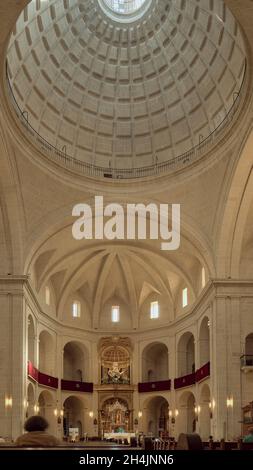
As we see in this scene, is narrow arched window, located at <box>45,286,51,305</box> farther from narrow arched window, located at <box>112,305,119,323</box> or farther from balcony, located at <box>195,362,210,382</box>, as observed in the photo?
balcony, located at <box>195,362,210,382</box>

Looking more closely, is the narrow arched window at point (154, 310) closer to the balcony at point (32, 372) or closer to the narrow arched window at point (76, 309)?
the narrow arched window at point (76, 309)

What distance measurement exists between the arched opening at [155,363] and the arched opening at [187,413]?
3818 mm

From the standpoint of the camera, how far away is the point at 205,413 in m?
38.7

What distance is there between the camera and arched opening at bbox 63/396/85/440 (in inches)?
1802

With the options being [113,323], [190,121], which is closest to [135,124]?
[190,121]

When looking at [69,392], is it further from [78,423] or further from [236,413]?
[236,413]

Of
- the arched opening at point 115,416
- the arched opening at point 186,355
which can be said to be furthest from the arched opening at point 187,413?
the arched opening at point 115,416

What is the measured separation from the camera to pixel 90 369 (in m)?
46.4

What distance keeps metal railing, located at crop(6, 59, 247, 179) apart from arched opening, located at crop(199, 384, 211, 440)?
13405 millimetres

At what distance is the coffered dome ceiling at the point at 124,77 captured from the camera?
1251 inches

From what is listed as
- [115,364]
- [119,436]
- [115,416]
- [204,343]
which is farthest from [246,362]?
[115,416]

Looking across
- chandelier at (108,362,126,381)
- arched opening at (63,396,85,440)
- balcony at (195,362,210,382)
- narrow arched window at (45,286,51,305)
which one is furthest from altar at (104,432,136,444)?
narrow arched window at (45,286,51,305)

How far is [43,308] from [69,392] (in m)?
7.15

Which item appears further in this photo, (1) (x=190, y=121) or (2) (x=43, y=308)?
(2) (x=43, y=308)
